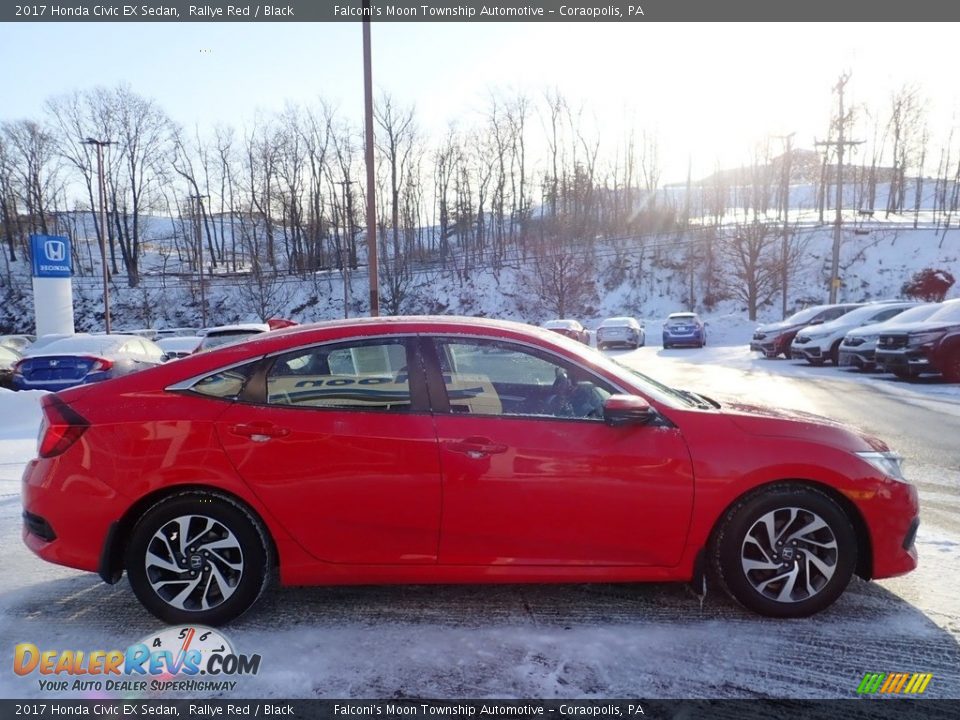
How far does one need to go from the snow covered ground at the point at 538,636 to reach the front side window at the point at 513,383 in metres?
1.08

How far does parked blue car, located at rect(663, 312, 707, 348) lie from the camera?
2761 cm

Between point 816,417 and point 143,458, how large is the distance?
3.60 meters

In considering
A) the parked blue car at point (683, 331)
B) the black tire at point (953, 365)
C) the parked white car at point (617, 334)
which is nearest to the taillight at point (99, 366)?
the black tire at point (953, 365)

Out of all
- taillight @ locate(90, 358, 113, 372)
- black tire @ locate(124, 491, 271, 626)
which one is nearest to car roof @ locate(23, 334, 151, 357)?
taillight @ locate(90, 358, 113, 372)

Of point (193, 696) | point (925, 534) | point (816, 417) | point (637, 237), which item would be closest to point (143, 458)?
point (193, 696)

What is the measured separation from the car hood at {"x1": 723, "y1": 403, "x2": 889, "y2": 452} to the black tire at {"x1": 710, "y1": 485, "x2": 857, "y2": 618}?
0.27 m

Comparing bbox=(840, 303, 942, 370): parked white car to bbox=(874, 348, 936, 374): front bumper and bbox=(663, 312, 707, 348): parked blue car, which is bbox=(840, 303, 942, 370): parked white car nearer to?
bbox=(874, 348, 936, 374): front bumper

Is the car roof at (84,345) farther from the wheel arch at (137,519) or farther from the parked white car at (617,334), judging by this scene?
the parked white car at (617,334)

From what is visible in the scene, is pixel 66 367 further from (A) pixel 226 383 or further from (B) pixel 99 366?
(A) pixel 226 383

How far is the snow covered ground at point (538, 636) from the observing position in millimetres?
2789

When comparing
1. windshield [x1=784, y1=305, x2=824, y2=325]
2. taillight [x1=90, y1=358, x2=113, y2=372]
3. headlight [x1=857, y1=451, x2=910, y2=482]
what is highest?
headlight [x1=857, y1=451, x2=910, y2=482]

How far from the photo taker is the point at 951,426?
8.45 m

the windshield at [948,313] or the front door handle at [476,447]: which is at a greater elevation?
the front door handle at [476,447]

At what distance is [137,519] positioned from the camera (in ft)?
10.7
